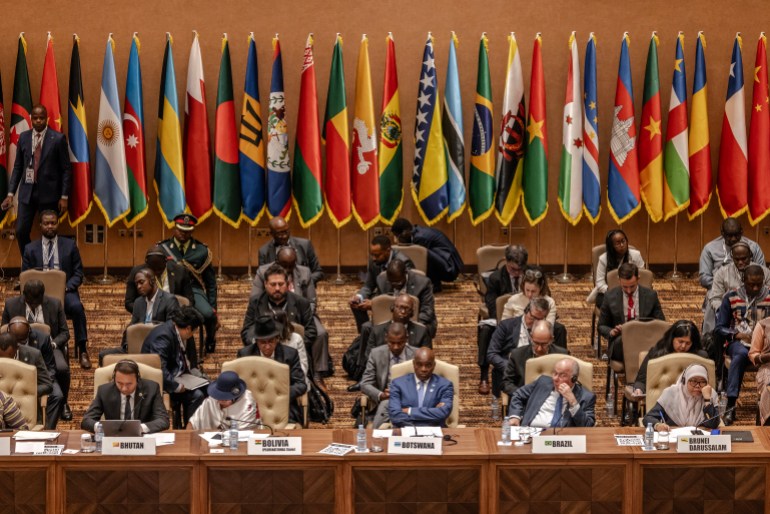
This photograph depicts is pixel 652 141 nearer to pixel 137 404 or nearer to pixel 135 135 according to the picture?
pixel 135 135

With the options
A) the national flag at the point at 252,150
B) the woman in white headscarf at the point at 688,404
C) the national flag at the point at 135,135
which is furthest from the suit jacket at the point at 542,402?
the national flag at the point at 135,135

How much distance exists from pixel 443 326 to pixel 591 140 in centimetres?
280

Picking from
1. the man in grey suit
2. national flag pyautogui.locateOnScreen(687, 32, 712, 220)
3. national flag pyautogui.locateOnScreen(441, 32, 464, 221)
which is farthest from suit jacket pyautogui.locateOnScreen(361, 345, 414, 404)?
national flag pyautogui.locateOnScreen(687, 32, 712, 220)

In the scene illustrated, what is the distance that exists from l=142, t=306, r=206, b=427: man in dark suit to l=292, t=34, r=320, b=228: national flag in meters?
4.46

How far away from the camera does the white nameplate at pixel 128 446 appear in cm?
857

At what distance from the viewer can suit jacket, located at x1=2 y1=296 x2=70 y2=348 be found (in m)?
11.3

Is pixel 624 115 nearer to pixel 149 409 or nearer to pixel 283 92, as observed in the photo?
pixel 283 92

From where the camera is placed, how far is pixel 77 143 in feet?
47.9

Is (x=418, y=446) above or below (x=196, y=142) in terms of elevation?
below

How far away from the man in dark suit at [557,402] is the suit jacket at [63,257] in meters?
4.85

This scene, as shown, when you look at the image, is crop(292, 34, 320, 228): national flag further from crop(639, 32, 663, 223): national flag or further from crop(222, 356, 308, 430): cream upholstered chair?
crop(222, 356, 308, 430): cream upholstered chair

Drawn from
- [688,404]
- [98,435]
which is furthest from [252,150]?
[688,404]

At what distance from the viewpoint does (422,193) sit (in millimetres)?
14922

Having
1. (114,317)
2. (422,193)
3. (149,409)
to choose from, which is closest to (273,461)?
(149,409)
